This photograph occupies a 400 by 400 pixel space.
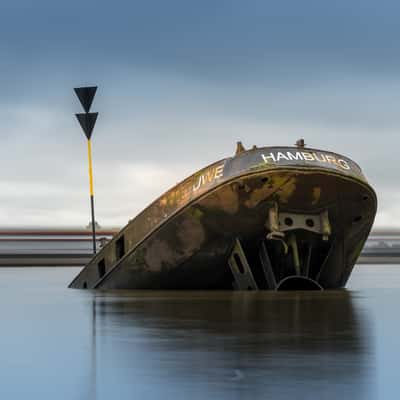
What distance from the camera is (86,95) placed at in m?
21.9

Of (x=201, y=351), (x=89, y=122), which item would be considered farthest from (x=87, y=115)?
(x=201, y=351)

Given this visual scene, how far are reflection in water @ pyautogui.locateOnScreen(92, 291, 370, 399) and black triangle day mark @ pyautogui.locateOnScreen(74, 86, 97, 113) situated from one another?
8.11 metres

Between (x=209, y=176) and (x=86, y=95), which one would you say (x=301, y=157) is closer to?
(x=209, y=176)

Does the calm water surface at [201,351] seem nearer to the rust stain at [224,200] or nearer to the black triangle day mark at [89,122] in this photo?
the rust stain at [224,200]

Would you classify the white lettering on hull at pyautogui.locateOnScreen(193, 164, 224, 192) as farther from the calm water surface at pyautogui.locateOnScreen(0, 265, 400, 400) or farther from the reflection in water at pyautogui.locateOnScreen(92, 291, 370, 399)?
the reflection in water at pyautogui.locateOnScreen(92, 291, 370, 399)

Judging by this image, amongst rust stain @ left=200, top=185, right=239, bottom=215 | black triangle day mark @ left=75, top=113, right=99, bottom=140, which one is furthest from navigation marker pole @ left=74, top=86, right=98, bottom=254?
rust stain @ left=200, top=185, right=239, bottom=215

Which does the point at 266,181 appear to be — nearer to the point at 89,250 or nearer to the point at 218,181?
the point at 218,181

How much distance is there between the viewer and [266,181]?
17391mm

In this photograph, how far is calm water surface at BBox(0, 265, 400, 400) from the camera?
242 inches

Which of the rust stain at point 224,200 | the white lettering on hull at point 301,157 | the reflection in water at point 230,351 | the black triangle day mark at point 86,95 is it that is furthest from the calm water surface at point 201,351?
the black triangle day mark at point 86,95

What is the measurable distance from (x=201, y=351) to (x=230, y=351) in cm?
20

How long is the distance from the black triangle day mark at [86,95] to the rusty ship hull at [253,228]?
308 centimetres

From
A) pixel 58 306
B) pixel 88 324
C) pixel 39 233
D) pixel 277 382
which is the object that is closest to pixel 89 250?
pixel 39 233

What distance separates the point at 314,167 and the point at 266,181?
0.74 m
